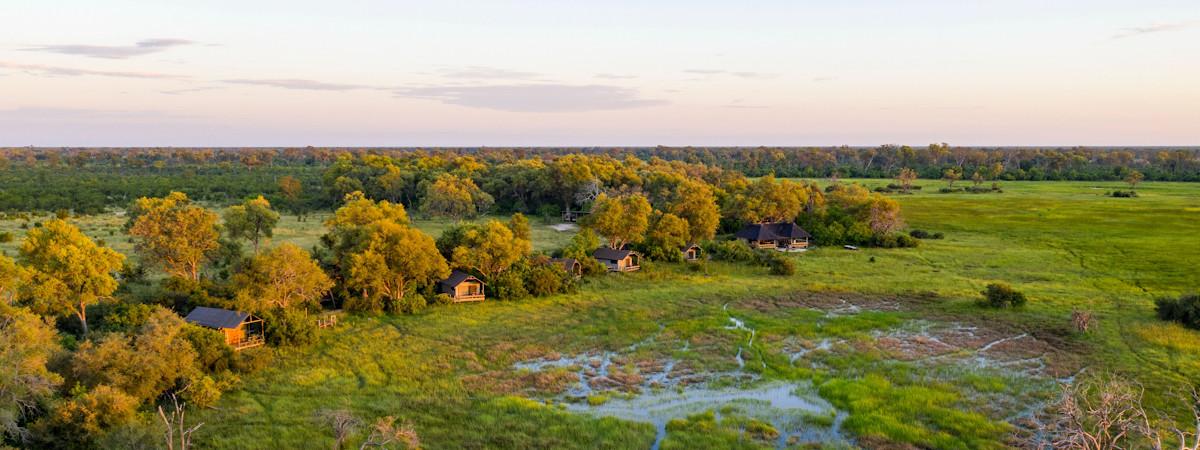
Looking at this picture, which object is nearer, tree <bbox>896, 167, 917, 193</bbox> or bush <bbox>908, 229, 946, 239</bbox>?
bush <bbox>908, 229, 946, 239</bbox>

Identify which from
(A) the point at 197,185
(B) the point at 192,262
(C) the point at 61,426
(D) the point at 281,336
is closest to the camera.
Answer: (C) the point at 61,426

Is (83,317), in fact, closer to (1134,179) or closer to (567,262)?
(567,262)

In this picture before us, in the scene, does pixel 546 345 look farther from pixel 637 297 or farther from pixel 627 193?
pixel 627 193

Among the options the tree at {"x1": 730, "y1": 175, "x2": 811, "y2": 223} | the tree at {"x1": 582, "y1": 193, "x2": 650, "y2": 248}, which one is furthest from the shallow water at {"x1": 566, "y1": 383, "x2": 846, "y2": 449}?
the tree at {"x1": 730, "y1": 175, "x2": 811, "y2": 223}

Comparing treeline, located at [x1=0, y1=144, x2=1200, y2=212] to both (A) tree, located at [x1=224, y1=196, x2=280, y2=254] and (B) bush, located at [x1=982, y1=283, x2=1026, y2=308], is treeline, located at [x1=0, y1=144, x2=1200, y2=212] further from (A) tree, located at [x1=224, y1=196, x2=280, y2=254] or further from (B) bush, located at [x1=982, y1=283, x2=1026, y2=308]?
(B) bush, located at [x1=982, y1=283, x2=1026, y2=308]

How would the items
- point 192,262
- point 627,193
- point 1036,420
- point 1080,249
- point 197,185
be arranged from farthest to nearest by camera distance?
point 197,185, point 627,193, point 1080,249, point 192,262, point 1036,420

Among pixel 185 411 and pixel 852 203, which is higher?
pixel 852 203

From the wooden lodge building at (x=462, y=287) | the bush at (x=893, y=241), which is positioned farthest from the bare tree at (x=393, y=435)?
the bush at (x=893, y=241)

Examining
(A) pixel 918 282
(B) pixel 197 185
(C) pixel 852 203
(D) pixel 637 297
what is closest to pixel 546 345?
(D) pixel 637 297
